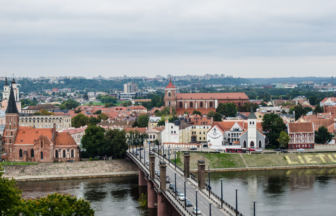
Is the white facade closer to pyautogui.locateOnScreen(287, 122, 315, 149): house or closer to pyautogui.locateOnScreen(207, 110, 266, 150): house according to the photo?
pyautogui.locateOnScreen(207, 110, 266, 150): house

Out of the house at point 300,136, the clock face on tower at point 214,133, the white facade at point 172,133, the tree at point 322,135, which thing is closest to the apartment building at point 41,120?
the white facade at point 172,133

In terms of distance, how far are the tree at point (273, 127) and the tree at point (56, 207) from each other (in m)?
45.9

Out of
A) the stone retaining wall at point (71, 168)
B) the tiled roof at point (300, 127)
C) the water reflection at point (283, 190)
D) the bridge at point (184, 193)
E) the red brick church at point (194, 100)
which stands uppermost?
the red brick church at point (194, 100)

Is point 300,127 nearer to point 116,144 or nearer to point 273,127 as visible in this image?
point 273,127

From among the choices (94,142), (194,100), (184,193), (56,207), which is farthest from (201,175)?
(194,100)

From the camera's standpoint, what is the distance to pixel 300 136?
77.3m

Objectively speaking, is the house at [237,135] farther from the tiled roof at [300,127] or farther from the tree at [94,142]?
the tree at [94,142]

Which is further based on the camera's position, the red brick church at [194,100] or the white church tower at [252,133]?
the red brick church at [194,100]

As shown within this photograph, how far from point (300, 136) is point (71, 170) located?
3491 centimetres

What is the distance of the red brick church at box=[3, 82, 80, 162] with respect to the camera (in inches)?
2697

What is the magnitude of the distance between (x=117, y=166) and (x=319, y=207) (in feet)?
96.5

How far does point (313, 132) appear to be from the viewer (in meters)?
77.8

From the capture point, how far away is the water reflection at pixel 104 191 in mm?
47875

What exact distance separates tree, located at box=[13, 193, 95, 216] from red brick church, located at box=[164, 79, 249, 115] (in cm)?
8923
